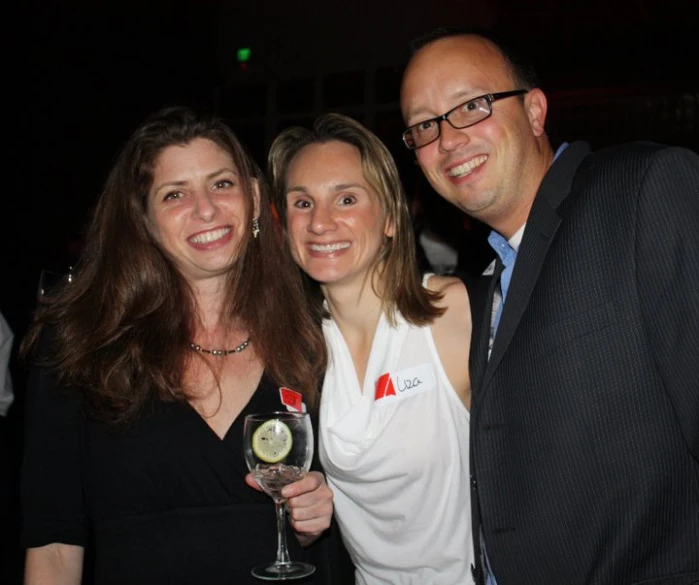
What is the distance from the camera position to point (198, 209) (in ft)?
7.89

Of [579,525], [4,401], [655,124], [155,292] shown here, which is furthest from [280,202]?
[655,124]

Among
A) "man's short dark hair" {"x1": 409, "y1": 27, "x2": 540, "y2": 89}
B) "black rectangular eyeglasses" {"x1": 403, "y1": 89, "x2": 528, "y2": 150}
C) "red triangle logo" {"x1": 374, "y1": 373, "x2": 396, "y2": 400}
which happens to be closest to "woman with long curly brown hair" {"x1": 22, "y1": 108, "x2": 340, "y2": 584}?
"red triangle logo" {"x1": 374, "y1": 373, "x2": 396, "y2": 400}

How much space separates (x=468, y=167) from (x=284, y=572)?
51.0 inches

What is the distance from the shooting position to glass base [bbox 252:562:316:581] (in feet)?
5.81

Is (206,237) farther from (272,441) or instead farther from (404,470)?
(404,470)

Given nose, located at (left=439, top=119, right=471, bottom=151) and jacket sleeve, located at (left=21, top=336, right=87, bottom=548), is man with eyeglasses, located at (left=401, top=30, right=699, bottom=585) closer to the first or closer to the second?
nose, located at (left=439, top=119, right=471, bottom=151)

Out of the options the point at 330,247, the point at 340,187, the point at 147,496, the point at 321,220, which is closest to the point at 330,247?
the point at 330,247

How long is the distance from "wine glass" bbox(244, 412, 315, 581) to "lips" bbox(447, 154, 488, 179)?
0.91 meters

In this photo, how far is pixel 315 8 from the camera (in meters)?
11.6

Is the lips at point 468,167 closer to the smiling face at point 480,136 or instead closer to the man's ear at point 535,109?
the smiling face at point 480,136

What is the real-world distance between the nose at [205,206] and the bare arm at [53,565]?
1154 mm

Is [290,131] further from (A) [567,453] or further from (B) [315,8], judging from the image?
(B) [315,8]

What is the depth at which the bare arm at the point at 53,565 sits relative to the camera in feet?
6.88

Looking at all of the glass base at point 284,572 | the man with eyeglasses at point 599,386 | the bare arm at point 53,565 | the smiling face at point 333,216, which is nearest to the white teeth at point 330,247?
the smiling face at point 333,216
